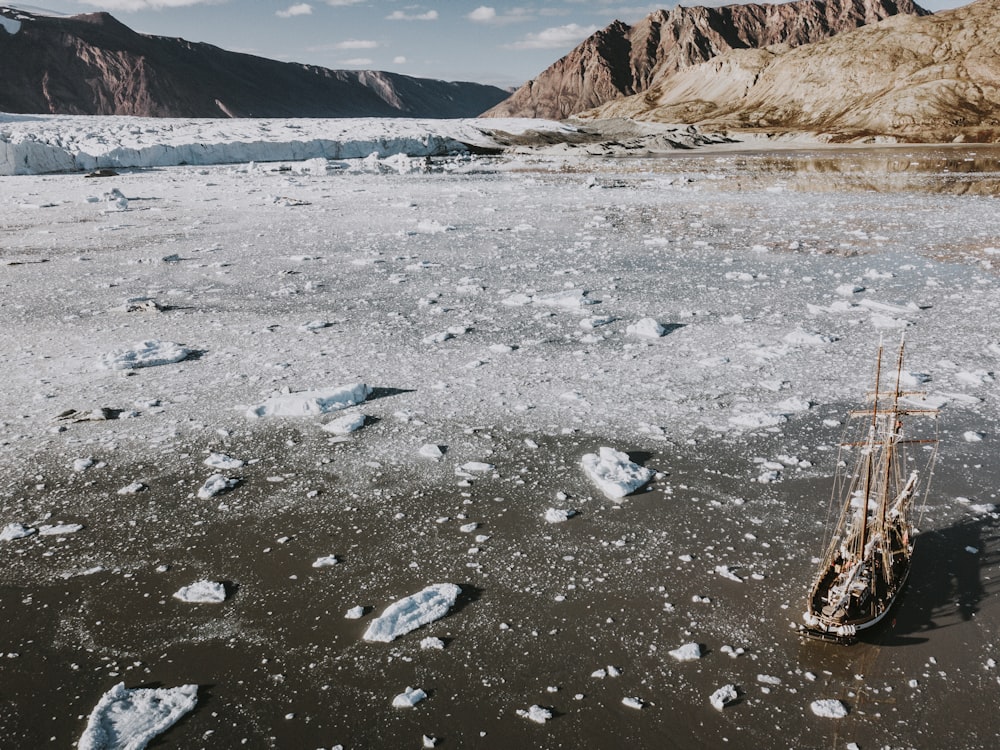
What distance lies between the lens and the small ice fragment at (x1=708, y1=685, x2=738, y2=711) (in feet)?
8.98

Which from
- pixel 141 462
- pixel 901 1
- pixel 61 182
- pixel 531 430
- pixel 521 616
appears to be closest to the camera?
pixel 521 616

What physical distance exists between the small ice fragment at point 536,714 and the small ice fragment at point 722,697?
70cm

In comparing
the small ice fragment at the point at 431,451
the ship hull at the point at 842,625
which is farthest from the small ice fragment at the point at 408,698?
the small ice fragment at the point at 431,451

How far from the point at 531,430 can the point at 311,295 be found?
527cm

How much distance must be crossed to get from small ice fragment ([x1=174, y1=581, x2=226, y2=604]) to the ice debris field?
3 cm

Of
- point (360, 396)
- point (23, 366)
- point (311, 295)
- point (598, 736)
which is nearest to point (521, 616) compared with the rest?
point (598, 736)

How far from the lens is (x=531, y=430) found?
5207 mm

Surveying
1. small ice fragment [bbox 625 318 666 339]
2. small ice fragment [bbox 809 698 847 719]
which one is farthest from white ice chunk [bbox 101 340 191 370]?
small ice fragment [bbox 809 698 847 719]

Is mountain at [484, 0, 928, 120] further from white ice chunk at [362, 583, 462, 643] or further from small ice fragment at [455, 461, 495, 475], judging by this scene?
white ice chunk at [362, 583, 462, 643]

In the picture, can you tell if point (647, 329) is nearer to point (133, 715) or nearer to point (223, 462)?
point (223, 462)

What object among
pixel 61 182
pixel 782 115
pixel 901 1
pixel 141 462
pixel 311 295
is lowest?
pixel 141 462

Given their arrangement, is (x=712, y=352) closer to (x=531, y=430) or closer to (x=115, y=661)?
(x=531, y=430)

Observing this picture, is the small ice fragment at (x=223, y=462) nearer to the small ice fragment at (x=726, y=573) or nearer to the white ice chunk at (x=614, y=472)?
the white ice chunk at (x=614, y=472)

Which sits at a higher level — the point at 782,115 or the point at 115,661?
the point at 782,115
